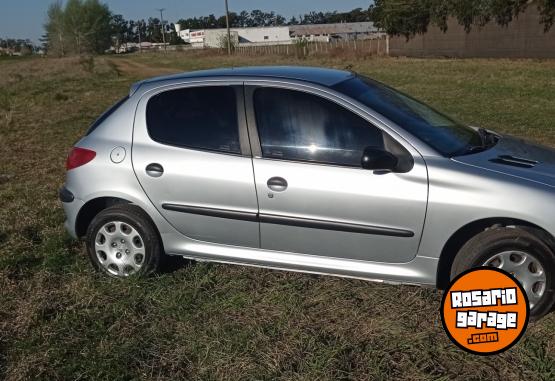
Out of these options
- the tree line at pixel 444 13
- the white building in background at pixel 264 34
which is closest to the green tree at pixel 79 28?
the white building in background at pixel 264 34

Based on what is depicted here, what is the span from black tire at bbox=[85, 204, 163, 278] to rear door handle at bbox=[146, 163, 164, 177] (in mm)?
325

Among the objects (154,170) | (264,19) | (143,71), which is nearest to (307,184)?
(154,170)

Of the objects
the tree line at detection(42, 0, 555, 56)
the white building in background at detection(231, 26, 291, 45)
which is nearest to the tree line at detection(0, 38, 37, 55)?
the tree line at detection(42, 0, 555, 56)

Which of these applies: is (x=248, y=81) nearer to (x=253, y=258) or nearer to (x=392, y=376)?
(x=253, y=258)

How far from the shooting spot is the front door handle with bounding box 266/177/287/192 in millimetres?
3666

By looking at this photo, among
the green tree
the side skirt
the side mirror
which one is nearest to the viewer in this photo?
the side mirror

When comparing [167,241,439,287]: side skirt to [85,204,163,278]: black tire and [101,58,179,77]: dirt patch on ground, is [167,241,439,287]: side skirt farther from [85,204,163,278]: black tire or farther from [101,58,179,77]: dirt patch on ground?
[101,58,179,77]: dirt patch on ground

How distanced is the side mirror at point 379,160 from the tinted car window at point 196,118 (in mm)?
883

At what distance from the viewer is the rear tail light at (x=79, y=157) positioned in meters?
4.22

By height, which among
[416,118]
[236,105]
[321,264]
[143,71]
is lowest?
[143,71]

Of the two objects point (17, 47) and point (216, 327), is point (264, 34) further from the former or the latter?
point (216, 327)

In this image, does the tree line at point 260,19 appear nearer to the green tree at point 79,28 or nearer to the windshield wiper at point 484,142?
the green tree at point 79,28

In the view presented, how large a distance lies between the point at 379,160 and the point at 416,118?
2.25 ft

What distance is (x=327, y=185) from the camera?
3.56 m
